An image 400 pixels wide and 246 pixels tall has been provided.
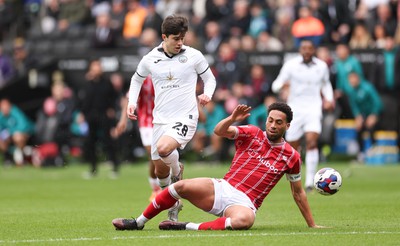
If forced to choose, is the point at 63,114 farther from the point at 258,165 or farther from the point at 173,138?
the point at 258,165

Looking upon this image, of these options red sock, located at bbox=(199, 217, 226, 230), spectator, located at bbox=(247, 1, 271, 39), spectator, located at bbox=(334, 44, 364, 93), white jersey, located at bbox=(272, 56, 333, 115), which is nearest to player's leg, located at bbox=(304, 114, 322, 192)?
white jersey, located at bbox=(272, 56, 333, 115)

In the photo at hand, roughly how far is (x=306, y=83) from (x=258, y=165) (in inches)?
298

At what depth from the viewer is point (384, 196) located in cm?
1819

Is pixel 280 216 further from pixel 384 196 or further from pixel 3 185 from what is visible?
pixel 3 185

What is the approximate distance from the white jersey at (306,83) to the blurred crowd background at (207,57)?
6801 mm

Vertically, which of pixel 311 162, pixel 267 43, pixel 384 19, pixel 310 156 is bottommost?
pixel 311 162

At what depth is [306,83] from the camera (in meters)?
19.5

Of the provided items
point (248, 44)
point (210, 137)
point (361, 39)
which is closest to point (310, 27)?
point (361, 39)

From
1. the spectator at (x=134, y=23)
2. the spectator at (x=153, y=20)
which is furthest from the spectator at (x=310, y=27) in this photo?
the spectator at (x=134, y=23)

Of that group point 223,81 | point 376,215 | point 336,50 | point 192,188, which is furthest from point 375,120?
point 192,188

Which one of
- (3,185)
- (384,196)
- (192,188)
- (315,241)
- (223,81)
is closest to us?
(315,241)

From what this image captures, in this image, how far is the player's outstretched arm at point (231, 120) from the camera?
11.4m

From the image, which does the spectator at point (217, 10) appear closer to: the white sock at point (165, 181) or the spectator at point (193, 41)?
the spectator at point (193, 41)

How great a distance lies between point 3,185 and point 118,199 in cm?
532
